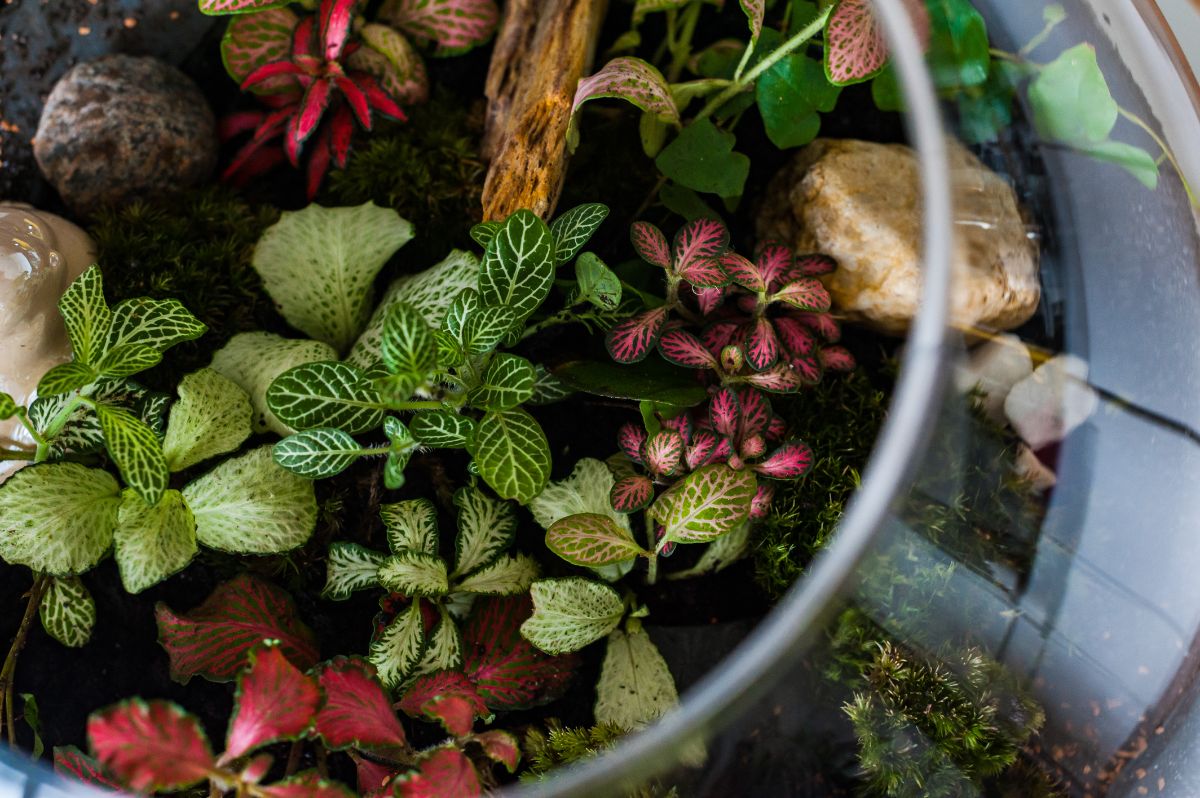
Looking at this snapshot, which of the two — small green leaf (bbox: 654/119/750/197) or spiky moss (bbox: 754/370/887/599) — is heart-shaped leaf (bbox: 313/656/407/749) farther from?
small green leaf (bbox: 654/119/750/197)

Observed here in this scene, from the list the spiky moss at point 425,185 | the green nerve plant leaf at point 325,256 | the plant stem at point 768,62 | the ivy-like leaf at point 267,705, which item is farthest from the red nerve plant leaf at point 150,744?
the plant stem at point 768,62

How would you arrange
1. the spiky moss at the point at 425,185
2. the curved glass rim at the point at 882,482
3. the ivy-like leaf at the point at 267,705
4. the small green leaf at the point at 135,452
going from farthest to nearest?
the spiky moss at the point at 425,185 < the small green leaf at the point at 135,452 < the ivy-like leaf at the point at 267,705 < the curved glass rim at the point at 882,482

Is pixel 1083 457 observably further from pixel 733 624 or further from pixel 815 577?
pixel 733 624

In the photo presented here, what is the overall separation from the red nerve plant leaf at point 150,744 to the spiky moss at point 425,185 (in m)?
0.68

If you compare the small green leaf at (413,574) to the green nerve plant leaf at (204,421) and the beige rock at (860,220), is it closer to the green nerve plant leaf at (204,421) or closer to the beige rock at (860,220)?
the green nerve plant leaf at (204,421)

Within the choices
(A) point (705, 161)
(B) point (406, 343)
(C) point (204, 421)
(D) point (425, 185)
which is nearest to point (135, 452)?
(C) point (204, 421)

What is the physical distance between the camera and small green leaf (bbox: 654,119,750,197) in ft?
3.35

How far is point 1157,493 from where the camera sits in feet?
2.41

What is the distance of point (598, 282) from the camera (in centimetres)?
93

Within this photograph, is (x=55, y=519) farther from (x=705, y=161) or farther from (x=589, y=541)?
(x=705, y=161)

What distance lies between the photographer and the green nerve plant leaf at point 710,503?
889mm

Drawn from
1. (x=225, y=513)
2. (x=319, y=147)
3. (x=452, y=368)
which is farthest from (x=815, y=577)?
(x=319, y=147)

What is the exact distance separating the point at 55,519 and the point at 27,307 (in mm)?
240

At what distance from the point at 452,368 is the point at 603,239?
13.6 inches
